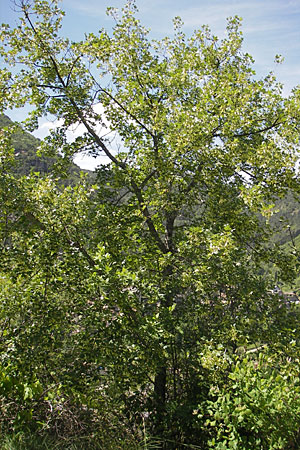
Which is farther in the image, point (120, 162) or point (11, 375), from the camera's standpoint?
point (120, 162)

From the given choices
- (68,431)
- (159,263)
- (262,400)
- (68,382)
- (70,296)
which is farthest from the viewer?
(159,263)

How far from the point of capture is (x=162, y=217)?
8383 millimetres

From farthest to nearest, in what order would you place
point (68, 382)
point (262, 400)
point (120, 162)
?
point (120, 162) < point (68, 382) < point (262, 400)

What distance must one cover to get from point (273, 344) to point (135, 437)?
7.62ft

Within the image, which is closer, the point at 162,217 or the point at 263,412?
the point at 263,412

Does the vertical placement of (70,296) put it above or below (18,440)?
above

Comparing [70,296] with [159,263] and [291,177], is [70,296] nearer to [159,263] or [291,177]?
[159,263]

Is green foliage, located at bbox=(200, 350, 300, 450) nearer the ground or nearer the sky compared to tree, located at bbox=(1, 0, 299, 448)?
nearer the ground

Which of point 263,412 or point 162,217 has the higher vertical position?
point 162,217

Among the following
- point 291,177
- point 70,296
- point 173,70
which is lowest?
point 70,296

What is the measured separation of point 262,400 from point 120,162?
5.16 m

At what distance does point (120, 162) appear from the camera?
738cm

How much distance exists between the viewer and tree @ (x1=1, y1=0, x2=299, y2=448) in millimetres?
4773

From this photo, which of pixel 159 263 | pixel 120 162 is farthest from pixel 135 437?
pixel 120 162
